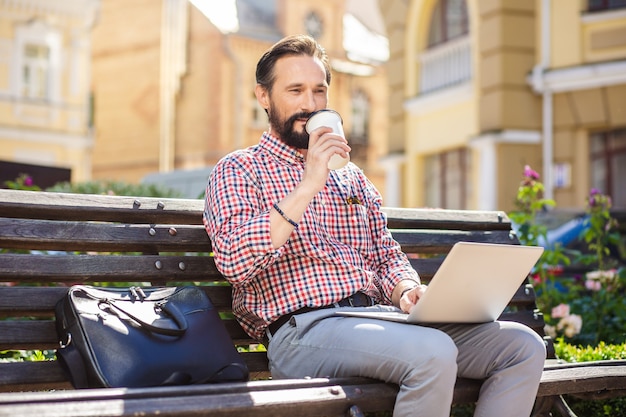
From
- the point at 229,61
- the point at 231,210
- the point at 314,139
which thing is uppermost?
the point at 229,61

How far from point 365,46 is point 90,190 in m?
33.7

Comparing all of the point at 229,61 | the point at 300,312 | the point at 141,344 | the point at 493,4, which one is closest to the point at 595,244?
the point at 300,312

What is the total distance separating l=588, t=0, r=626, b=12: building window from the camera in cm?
1578

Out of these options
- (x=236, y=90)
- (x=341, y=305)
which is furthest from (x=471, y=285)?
(x=236, y=90)

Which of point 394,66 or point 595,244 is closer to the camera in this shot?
point 595,244

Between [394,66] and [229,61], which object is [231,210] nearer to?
[394,66]

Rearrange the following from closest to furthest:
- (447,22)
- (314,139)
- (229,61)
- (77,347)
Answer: (77,347), (314,139), (447,22), (229,61)

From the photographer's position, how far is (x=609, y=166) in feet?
52.7

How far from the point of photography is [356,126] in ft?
132

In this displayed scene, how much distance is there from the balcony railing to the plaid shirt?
46.4 ft

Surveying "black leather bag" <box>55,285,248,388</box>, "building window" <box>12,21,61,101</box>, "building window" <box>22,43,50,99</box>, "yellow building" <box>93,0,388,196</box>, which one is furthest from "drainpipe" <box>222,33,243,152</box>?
"black leather bag" <box>55,285,248,388</box>

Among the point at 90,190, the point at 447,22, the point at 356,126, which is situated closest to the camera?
the point at 90,190

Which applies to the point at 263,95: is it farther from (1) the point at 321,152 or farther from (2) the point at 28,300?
(2) the point at 28,300

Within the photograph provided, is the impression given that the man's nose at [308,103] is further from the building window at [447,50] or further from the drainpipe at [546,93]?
the building window at [447,50]
